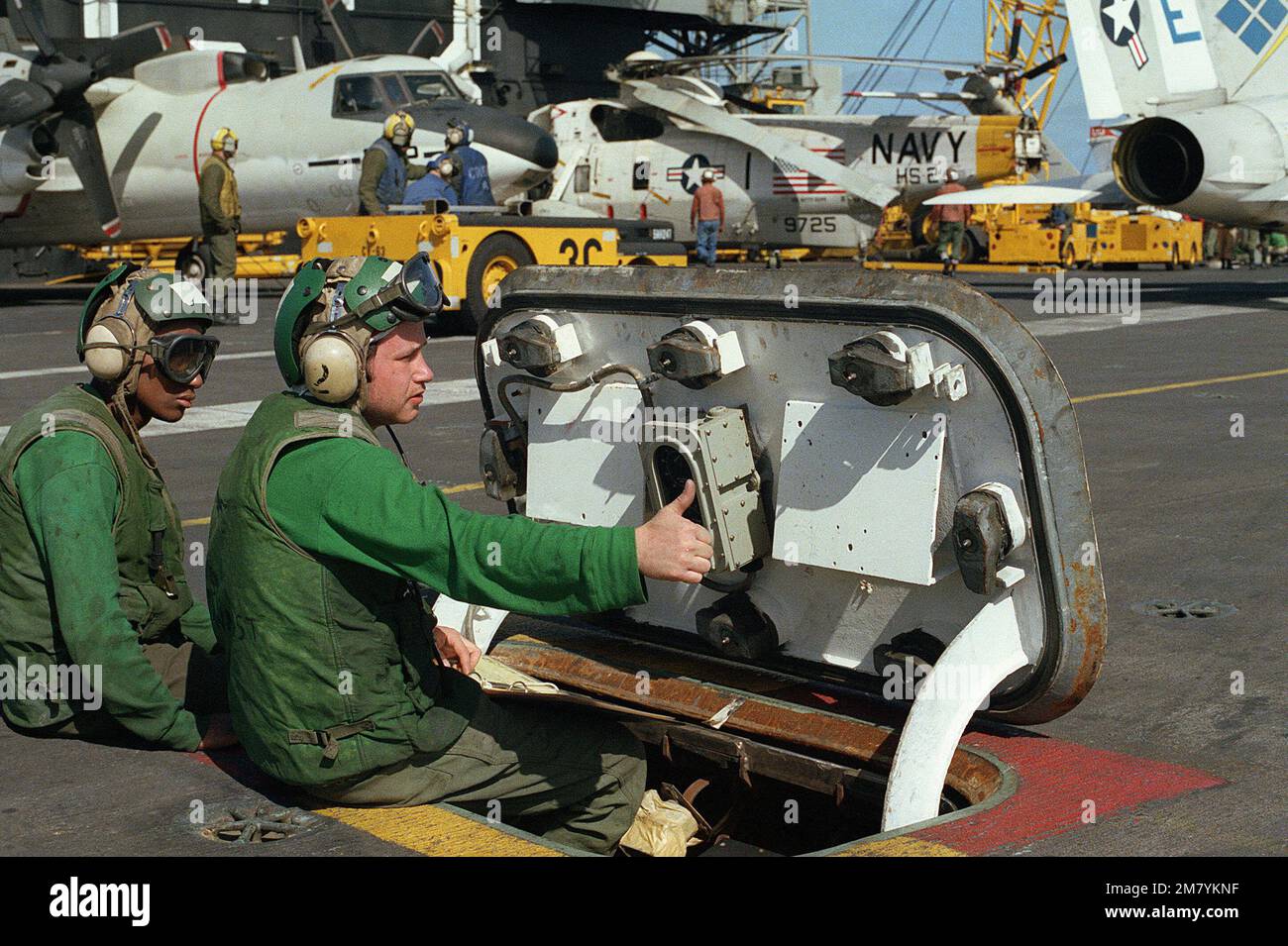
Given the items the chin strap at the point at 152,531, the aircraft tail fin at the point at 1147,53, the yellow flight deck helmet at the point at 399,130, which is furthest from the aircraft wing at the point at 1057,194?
the chin strap at the point at 152,531

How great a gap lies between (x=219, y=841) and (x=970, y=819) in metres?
1.73

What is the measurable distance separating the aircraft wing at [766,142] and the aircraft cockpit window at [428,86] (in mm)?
5735

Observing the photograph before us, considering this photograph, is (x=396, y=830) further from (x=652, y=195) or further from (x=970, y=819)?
(x=652, y=195)

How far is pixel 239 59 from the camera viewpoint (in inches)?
958

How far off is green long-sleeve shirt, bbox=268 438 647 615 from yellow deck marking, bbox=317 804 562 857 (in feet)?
1.88

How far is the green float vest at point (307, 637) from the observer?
3.09 metres

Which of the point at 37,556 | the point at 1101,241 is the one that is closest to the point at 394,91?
the point at 1101,241

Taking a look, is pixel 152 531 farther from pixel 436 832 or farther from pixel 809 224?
pixel 809 224

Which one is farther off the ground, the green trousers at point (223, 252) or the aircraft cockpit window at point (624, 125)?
the aircraft cockpit window at point (624, 125)

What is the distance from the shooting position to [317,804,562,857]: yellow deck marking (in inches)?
122

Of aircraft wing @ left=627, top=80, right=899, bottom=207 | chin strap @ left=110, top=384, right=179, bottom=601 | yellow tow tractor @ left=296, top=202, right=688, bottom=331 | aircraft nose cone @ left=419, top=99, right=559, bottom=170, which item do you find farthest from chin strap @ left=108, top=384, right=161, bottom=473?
aircraft wing @ left=627, top=80, right=899, bottom=207

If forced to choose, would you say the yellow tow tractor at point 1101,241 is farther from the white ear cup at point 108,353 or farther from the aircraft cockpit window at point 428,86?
the white ear cup at point 108,353

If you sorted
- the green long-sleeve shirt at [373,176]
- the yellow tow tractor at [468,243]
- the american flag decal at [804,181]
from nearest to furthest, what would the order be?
the yellow tow tractor at [468,243]
the green long-sleeve shirt at [373,176]
the american flag decal at [804,181]

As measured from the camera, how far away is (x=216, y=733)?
149 inches
